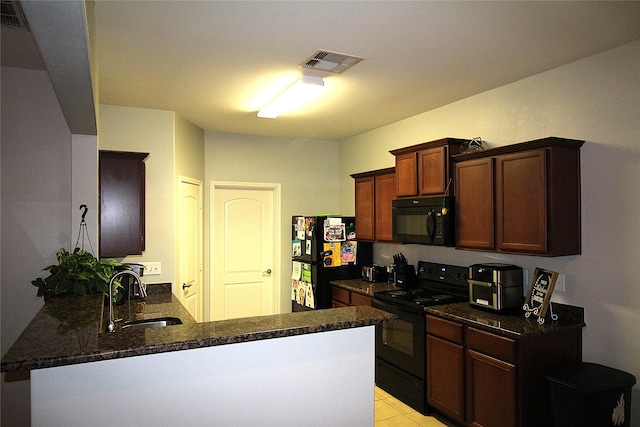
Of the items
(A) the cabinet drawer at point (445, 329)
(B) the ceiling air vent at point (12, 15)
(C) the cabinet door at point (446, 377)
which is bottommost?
(C) the cabinet door at point (446, 377)

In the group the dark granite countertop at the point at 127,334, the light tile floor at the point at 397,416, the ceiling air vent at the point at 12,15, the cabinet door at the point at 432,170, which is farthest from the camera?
the cabinet door at the point at 432,170

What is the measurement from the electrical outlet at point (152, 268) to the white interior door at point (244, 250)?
3.73ft

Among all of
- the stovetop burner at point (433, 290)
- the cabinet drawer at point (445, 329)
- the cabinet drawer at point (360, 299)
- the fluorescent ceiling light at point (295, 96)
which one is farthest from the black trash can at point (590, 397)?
the fluorescent ceiling light at point (295, 96)

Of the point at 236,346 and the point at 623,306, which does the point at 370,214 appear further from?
the point at 236,346

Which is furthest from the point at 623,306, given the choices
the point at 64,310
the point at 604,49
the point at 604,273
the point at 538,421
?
the point at 64,310

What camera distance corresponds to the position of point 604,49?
9.14 ft

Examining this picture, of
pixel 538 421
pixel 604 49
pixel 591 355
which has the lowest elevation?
pixel 538 421

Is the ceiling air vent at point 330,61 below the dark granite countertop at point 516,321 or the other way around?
the other way around

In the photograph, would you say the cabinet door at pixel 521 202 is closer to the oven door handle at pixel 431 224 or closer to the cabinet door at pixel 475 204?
the cabinet door at pixel 475 204

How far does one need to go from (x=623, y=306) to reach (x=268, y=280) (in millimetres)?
3998

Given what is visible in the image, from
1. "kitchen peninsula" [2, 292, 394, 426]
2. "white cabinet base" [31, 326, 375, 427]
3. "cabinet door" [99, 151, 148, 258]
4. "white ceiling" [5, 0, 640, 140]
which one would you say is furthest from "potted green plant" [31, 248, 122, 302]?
"white ceiling" [5, 0, 640, 140]

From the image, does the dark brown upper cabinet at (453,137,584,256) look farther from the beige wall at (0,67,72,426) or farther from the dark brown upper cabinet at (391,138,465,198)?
the beige wall at (0,67,72,426)

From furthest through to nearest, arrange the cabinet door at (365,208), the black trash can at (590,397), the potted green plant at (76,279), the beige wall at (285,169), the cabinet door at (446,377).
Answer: the beige wall at (285,169) < the cabinet door at (365,208) < the cabinet door at (446,377) < the potted green plant at (76,279) < the black trash can at (590,397)

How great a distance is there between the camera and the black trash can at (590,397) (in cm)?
245
